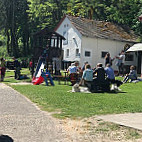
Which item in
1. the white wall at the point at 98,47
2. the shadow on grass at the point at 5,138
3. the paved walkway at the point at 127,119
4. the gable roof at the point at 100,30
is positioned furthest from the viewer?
the gable roof at the point at 100,30

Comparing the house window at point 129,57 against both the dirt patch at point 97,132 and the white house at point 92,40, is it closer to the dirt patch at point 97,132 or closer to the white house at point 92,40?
the white house at point 92,40

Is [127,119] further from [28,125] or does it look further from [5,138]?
[5,138]

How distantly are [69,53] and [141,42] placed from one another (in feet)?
27.1

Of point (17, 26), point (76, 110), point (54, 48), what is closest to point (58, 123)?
point (76, 110)

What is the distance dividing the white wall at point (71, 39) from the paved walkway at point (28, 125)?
23276 millimetres

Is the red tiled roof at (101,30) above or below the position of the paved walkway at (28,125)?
above

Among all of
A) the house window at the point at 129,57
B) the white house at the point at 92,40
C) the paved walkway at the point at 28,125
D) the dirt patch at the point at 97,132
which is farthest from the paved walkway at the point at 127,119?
the house window at the point at 129,57

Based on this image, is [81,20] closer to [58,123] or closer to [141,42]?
[141,42]

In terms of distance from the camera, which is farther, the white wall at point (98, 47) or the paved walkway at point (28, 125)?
the white wall at point (98, 47)

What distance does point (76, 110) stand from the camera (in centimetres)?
900

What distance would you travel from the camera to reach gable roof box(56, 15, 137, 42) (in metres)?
32.7

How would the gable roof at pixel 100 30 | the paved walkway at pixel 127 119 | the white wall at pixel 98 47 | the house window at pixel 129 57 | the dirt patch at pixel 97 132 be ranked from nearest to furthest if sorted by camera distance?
the dirt patch at pixel 97 132 < the paved walkway at pixel 127 119 < the white wall at pixel 98 47 < the gable roof at pixel 100 30 < the house window at pixel 129 57

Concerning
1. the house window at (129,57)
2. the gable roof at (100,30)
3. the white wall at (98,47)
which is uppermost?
the gable roof at (100,30)

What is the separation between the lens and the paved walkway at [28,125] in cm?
602
